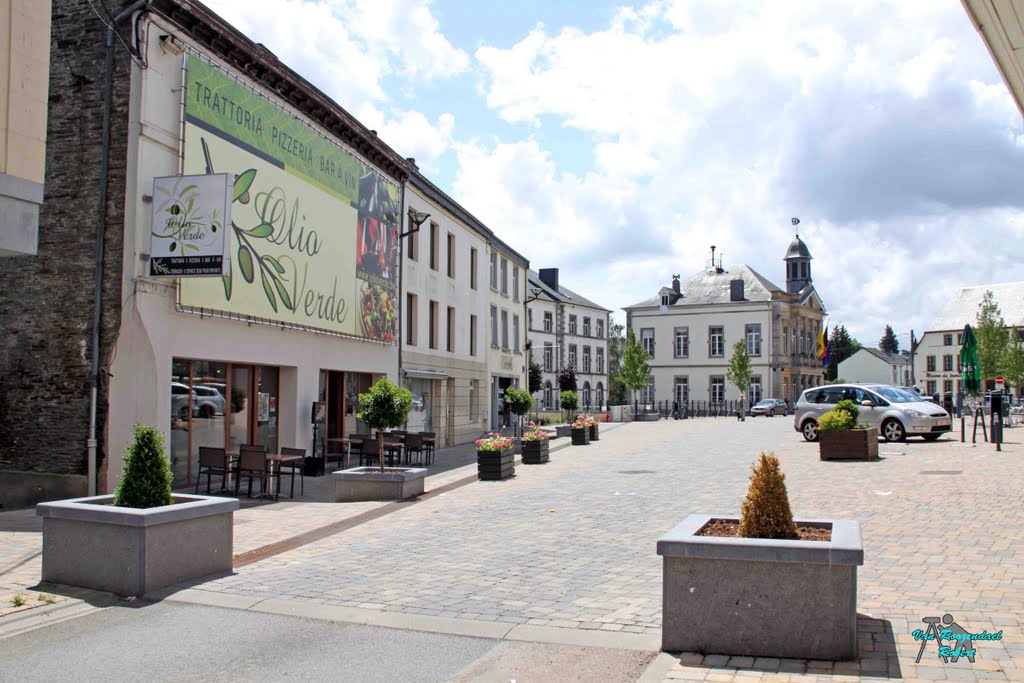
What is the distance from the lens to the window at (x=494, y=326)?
1287 inches

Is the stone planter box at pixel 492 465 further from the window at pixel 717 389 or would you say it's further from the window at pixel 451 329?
the window at pixel 717 389

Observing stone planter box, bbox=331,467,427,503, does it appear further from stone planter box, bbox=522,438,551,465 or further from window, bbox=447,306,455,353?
window, bbox=447,306,455,353

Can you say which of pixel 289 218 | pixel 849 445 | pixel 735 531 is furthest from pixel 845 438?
pixel 735 531

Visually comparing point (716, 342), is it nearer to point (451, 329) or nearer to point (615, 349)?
point (615, 349)

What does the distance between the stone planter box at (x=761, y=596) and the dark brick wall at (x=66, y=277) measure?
33.7 ft

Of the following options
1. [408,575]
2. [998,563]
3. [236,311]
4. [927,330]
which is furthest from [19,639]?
[927,330]

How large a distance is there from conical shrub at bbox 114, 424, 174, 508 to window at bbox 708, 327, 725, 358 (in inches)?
2740

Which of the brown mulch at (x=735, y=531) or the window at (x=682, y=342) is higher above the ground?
the window at (x=682, y=342)

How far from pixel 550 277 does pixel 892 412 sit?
5104cm

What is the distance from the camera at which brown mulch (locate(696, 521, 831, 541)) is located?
19.1 ft

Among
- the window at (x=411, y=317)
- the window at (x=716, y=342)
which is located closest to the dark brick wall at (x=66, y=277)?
the window at (x=411, y=317)

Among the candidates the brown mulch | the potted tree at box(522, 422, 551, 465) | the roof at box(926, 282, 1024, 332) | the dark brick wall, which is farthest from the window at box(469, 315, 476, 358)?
the roof at box(926, 282, 1024, 332)

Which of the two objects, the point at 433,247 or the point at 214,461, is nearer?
the point at 214,461

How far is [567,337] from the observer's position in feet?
235
